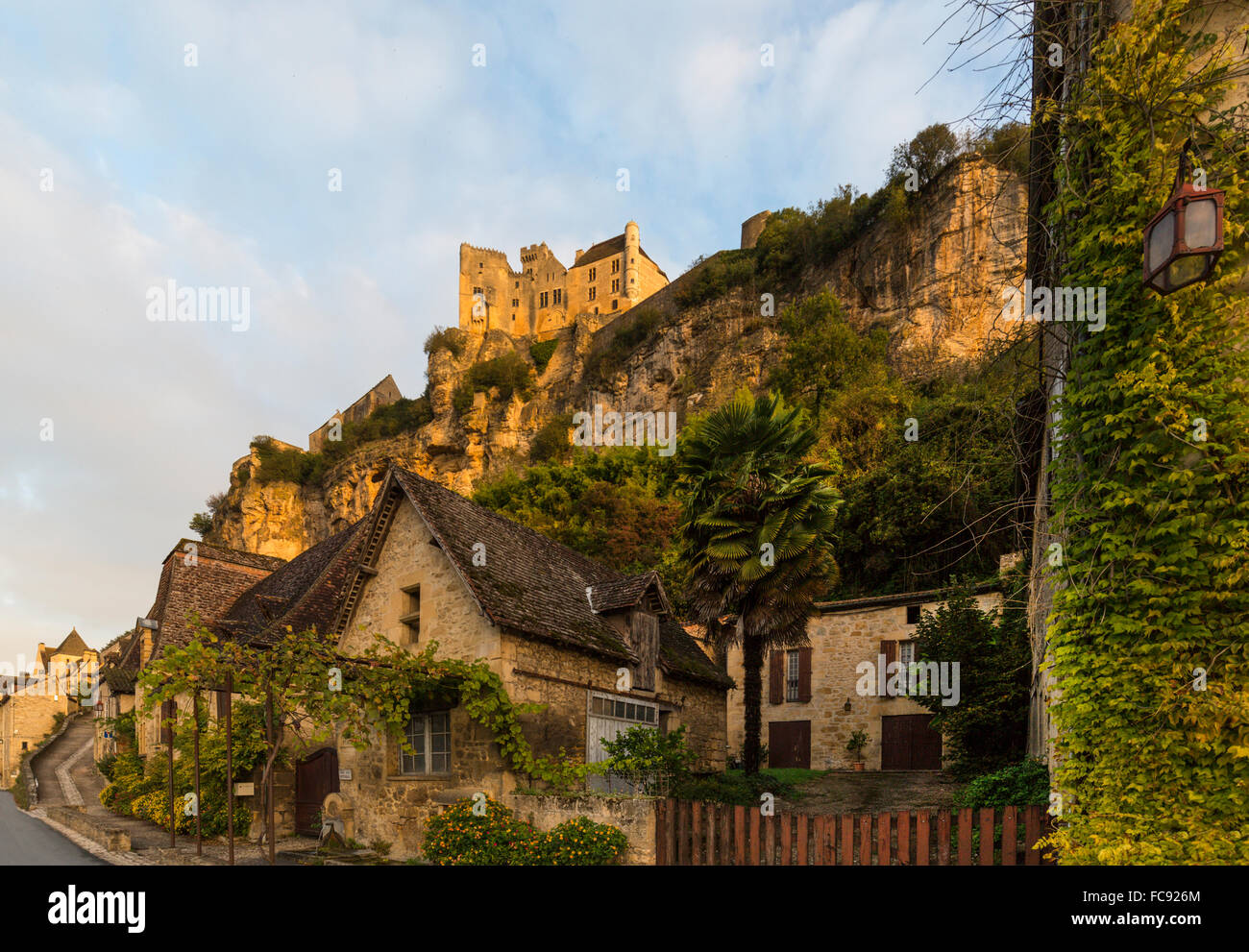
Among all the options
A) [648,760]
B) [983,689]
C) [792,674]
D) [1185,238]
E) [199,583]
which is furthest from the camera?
[199,583]

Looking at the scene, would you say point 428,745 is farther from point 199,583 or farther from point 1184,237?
point 199,583

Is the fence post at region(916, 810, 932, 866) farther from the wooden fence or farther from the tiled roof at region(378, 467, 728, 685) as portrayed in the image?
the tiled roof at region(378, 467, 728, 685)

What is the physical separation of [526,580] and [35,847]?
11.6 meters

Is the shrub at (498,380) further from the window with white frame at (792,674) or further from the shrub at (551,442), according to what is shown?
the window with white frame at (792,674)

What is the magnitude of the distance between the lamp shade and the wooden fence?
4943 mm

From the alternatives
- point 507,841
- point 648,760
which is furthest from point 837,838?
point 507,841

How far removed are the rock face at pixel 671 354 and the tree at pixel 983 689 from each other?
20.0 meters

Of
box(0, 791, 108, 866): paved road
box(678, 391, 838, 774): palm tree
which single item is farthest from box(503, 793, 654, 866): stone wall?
box(0, 791, 108, 866): paved road

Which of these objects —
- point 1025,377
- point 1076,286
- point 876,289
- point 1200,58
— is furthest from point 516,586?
point 876,289

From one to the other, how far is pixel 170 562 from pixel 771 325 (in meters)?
40.1

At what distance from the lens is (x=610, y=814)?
11.0 meters

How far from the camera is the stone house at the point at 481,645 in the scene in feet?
47.1

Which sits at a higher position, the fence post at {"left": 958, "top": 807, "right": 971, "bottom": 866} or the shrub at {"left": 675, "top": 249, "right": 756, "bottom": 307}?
the shrub at {"left": 675, "top": 249, "right": 756, "bottom": 307}

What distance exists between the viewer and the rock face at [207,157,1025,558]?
148 feet
